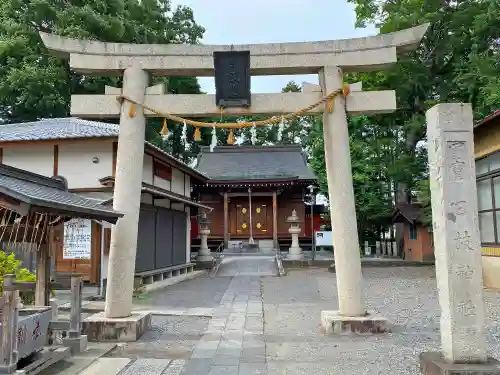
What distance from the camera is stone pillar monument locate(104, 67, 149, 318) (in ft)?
24.3

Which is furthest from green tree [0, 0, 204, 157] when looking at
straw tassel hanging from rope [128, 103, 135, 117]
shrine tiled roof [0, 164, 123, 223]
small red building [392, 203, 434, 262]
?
shrine tiled roof [0, 164, 123, 223]

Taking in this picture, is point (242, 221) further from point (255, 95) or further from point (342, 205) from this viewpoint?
point (342, 205)

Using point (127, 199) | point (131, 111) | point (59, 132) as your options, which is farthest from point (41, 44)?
point (127, 199)

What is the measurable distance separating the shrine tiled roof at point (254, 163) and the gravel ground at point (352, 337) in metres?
13.5

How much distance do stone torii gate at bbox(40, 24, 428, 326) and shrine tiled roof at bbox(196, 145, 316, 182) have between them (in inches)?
708

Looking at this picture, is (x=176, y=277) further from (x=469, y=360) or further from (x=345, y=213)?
(x=469, y=360)

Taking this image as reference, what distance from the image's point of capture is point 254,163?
104 ft

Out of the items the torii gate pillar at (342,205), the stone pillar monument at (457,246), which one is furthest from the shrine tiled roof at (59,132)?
the stone pillar monument at (457,246)

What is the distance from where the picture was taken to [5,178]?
530cm

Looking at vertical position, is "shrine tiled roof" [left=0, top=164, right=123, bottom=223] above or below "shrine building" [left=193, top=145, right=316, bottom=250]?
below

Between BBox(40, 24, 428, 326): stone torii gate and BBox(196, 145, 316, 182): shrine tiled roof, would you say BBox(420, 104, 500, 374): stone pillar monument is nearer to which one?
BBox(40, 24, 428, 326): stone torii gate

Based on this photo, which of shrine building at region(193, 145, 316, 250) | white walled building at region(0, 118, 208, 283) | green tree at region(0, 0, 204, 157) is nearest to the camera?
white walled building at region(0, 118, 208, 283)

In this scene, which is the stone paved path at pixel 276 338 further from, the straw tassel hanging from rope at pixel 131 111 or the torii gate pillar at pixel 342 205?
the straw tassel hanging from rope at pixel 131 111

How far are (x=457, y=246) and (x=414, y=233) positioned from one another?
1870 cm
